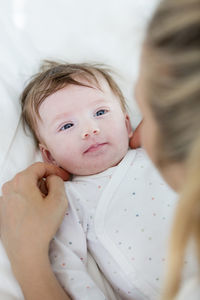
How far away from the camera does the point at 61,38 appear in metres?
1.55

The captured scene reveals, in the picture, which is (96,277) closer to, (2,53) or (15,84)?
(15,84)

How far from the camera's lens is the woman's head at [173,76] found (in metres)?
0.62

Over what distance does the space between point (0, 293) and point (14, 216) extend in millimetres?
173

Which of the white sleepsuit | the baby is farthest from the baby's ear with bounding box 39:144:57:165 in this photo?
the white sleepsuit

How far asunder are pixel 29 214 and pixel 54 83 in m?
0.42

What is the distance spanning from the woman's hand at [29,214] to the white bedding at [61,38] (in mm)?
227

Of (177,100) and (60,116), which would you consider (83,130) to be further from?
(177,100)

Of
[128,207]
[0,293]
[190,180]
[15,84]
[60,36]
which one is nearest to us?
[190,180]

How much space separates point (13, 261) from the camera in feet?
3.45

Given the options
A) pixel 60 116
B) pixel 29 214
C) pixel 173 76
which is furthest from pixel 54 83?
pixel 173 76

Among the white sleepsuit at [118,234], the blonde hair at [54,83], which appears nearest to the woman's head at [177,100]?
the white sleepsuit at [118,234]

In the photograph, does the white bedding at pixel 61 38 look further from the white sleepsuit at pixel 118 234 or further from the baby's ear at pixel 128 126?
the white sleepsuit at pixel 118 234

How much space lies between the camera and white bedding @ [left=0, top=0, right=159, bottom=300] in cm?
144

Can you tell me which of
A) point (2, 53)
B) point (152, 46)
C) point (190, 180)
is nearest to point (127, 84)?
point (2, 53)
